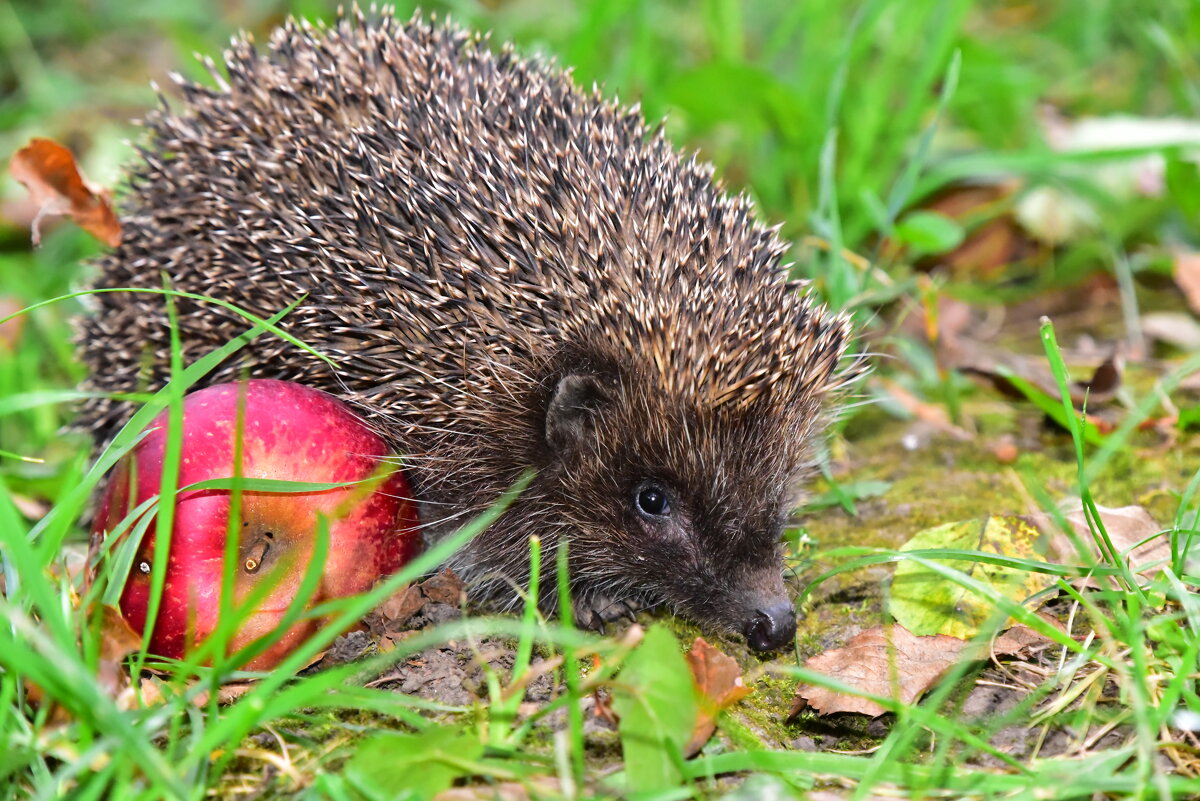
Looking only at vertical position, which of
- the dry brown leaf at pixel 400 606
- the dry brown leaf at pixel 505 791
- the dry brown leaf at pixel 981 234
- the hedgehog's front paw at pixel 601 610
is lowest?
the dry brown leaf at pixel 505 791

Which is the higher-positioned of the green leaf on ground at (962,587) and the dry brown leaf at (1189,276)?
the dry brown leaf at (1189,276)

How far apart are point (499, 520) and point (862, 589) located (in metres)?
1.40

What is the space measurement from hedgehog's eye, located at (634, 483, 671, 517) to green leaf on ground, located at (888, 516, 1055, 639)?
2.87ft

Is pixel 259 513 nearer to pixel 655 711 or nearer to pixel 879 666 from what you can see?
pixel 655 711

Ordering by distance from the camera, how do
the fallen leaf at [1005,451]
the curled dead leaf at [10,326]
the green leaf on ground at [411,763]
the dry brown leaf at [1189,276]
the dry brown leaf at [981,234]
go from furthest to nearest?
the dry brown leaf at [981,234] < the curled dead leaf at [10,326] < the dry brown leaf at [1189,276] < the fallen leaf at [1005,451] < the green leaf on ground at [411,763]

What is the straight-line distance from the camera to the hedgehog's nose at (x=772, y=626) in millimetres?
3863

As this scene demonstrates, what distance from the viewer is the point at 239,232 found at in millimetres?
4438

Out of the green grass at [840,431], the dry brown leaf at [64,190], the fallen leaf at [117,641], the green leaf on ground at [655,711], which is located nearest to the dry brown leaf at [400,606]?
the green grass at [840,431]

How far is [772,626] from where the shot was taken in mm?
3861

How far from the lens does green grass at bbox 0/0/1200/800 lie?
291 cm

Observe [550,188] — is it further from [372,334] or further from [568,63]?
[568,63]

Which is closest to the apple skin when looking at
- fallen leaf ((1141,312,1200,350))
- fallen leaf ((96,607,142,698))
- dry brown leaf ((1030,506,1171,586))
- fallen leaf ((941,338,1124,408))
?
fallen leaf ((96,607,142,698))

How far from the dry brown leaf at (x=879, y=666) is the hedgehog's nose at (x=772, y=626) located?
121 mm

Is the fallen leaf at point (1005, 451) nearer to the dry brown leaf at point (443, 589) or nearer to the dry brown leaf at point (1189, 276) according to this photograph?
the dry brown leaf at point (1189, 276)
